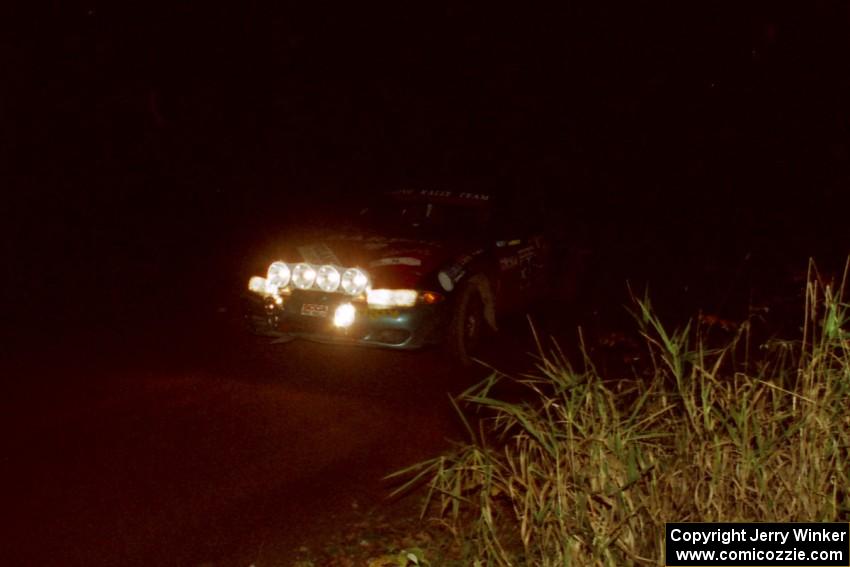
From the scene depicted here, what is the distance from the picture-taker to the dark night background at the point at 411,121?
522 inches

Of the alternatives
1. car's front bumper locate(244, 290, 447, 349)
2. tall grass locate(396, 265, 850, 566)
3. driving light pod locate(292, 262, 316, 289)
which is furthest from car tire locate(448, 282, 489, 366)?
tall grass locate(396, 265, 850, 566)

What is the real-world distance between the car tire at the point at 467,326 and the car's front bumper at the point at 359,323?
0.25 m

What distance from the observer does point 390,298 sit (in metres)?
6.92

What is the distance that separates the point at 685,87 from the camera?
14.3 m

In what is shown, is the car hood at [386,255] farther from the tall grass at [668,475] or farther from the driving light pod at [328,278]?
the tall grass at [668,475]

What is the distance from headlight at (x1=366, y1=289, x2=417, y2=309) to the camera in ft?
22.7

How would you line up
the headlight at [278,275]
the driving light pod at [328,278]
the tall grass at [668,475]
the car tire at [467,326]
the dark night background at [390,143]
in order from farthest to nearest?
the dark night background at [390,143]
the car tire at [467,326]
the headlight at [278,275]
the driving light pod at [328,278]
the tall grass at [668,475]

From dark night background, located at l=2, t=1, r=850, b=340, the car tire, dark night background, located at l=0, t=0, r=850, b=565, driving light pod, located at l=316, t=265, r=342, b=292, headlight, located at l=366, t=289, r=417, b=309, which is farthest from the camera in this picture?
dark night background, located at l=2, t=1, r=850, b=340

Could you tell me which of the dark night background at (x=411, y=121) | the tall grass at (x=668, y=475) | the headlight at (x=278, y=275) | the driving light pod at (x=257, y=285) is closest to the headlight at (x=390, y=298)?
the headlight at (x=278, y=275)

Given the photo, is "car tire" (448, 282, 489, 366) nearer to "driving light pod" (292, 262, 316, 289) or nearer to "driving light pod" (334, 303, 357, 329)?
"driving light pod" (334, 303, 357, 329)

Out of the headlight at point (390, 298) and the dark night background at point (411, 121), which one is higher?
the dark night background at point (411, 121)

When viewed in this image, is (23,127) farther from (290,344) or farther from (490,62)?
(290,344)

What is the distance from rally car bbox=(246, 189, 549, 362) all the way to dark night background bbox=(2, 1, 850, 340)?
527 centimetres

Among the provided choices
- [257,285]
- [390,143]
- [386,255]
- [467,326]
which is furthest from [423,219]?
[390,143]
